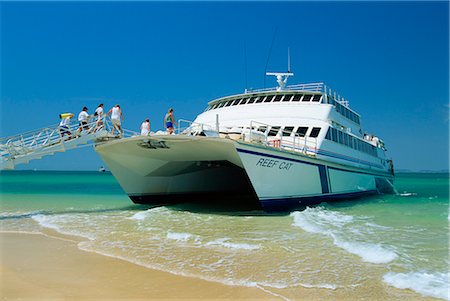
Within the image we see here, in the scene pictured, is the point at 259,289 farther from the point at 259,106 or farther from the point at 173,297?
the point at 259,106

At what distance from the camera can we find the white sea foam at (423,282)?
511 centimetres

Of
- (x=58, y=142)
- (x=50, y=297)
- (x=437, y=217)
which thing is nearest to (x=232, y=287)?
(x=50, y=297)

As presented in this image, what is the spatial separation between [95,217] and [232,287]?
8491 mm

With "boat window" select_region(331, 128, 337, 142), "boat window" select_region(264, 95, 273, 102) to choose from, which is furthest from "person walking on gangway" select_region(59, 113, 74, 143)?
"boat window" select_region(331, 128, 337, 142)

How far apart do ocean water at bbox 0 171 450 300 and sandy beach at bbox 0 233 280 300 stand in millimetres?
343

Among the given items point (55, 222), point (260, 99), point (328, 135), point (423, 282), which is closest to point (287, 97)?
point (260, 99)

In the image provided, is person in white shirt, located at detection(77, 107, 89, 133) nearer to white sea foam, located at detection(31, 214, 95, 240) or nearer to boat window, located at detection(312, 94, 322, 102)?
white sea foam, located at detection(31, 214, 95, 240)

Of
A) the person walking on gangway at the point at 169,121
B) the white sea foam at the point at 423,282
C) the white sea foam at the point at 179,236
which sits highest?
the person walking on gangway at the point at 169,121

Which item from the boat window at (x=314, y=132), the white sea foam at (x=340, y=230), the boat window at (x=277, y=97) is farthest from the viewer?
the boat window at (x=277, y=97)

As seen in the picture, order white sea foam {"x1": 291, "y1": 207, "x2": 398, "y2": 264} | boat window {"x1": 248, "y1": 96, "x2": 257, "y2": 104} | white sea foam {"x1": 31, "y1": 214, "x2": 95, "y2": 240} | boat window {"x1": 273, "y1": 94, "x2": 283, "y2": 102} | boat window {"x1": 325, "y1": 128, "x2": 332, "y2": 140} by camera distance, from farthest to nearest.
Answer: boat window {"x1": 248, "y1": 96, "x2": 257, "y2": 104}
boat window {"x1": 273, "y1": 94, "x2": 283, "y2": 102}
boat window {"x1": 325, "y1": 128, "x2": 332, "y2": 140}
white sea foam {"x1": 31, "y1": 214, "x2": 95, "y2": 240}
white sea foam {"x1": 291, "y1": 207, "x2": 398, "y2": 264}

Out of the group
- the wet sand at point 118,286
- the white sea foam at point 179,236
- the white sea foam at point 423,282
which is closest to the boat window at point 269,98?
the white sea foam at point 179,236

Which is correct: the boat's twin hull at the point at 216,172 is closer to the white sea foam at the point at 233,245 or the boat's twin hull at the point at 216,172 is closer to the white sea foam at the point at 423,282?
the white sea foam at the point at 233,245

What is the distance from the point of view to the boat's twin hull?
37.8 feet

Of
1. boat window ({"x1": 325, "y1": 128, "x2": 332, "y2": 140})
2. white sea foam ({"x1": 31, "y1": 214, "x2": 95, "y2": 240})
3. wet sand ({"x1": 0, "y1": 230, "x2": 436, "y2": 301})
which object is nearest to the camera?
wet sand ({"x1": 0, "y1": 230, "x2": 436, "y2": 301})
